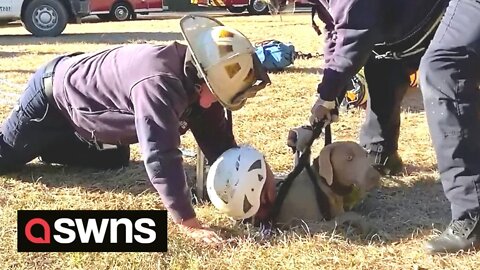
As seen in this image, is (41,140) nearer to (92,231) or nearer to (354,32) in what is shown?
(92,231)

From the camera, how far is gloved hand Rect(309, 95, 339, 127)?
344 cm

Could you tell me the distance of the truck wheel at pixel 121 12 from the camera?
21.8m

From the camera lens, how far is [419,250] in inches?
120

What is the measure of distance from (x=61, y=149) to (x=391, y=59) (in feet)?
6.34

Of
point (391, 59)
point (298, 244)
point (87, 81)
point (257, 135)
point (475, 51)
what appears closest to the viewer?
point (475, 51)

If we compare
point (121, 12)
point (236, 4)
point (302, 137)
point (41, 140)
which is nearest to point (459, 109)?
point (302, 137)

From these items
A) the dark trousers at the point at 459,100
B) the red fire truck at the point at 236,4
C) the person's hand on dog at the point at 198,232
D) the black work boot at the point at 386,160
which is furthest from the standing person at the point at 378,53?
the red fire truck at the point at 236,4

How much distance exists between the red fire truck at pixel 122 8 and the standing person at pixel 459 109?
18941 mm

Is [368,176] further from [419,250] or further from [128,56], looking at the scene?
[128,56]

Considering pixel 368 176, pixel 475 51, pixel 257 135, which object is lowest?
pixel 257 135

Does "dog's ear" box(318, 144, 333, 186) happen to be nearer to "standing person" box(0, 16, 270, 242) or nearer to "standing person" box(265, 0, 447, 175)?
"standing person" box(265, 0, 447, 175)

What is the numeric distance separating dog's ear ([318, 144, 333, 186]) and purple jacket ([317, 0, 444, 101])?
265 mm

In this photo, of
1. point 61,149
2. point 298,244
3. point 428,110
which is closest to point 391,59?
point 428,110

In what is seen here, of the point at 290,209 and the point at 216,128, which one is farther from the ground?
the point at 216,128
